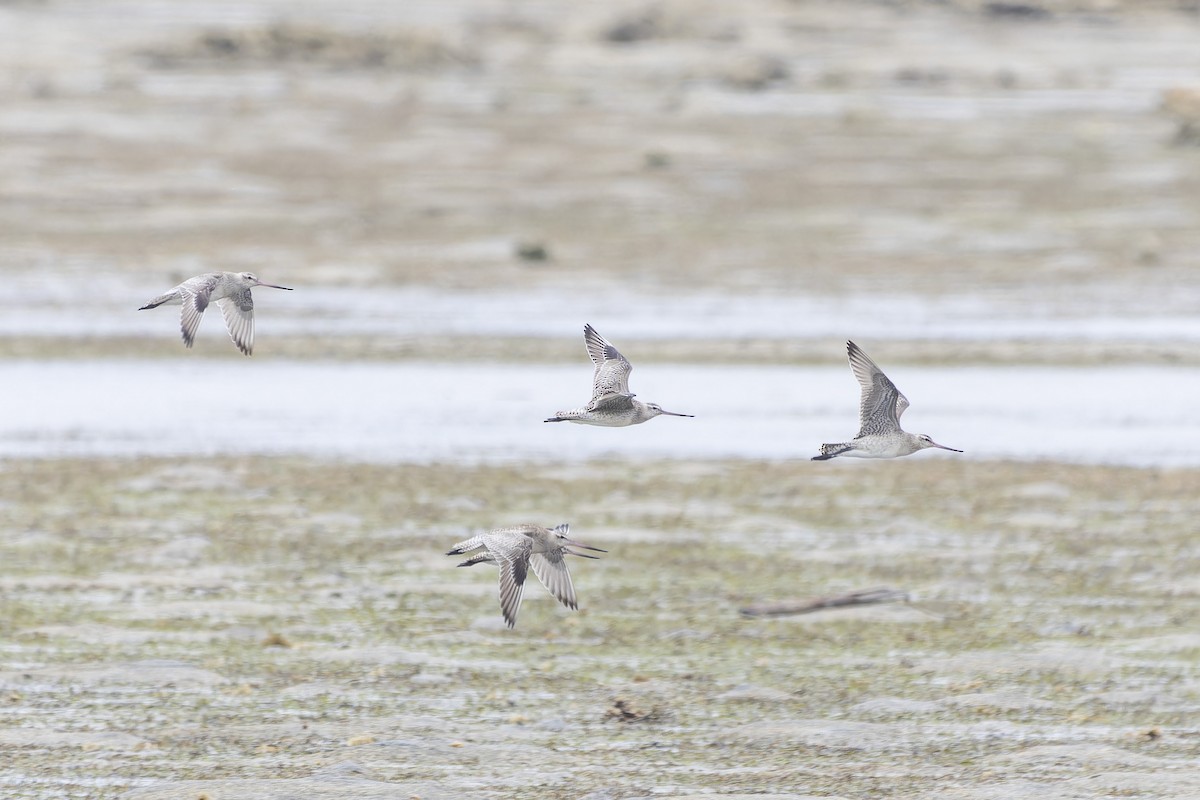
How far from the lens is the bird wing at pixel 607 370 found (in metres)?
11.0

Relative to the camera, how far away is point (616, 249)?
107ft

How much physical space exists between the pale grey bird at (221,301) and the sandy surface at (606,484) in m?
2.09

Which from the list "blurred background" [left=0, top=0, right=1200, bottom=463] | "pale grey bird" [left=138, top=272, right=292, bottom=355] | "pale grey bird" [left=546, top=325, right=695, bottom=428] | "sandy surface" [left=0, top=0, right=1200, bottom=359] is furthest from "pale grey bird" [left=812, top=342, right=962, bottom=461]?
"sandy surface" [left=0, top=0, right=1200, bottom=359]

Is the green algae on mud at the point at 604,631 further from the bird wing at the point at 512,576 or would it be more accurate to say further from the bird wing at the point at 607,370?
the bird wing at the point at 607,370

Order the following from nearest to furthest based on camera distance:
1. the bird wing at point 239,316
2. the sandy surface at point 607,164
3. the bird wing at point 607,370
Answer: the bird wing at point 239,316 < the bird wing at point 607,370 < the sandy surface at point 607,164

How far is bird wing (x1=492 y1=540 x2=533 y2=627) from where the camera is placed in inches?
368

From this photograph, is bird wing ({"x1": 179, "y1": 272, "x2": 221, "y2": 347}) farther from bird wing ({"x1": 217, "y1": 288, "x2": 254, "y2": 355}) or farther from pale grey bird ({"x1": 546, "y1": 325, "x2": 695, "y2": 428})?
pale grey bird ({"x1": 546, "y1": 325, "x2": 695, "y2": 428})

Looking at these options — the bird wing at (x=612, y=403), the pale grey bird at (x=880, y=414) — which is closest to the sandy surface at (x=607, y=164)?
the bird wing at (x=612, y=403)

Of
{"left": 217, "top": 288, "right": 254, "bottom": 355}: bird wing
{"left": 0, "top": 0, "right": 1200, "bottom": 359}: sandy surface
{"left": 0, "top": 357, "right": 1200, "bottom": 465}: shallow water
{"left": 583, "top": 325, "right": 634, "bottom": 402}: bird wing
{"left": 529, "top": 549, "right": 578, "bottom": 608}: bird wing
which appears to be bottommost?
{"left": 529, "top": 549, "right": 578, "bottom": 608}: bird wing

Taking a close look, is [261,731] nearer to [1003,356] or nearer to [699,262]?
[1003,356]

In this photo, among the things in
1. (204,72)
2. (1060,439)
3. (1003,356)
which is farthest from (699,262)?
(204,72)

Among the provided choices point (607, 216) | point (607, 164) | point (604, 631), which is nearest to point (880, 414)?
point (604, 631)

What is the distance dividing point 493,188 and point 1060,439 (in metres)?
19.7

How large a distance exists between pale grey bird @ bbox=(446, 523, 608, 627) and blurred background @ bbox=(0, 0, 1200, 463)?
999 cm
